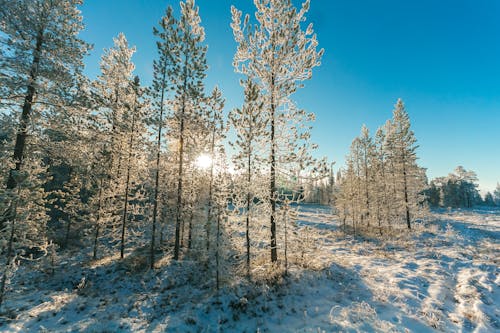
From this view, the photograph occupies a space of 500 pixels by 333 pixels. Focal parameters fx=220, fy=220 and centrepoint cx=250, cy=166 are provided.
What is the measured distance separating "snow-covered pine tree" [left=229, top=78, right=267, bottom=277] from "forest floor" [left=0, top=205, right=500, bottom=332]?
9.56 ft

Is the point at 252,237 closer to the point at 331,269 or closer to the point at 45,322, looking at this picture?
the point at 331,269

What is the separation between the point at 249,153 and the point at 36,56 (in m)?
10.3

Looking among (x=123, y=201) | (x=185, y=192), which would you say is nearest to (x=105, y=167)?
(x=123, y=201)

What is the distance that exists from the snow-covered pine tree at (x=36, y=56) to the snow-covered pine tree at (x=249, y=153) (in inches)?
319

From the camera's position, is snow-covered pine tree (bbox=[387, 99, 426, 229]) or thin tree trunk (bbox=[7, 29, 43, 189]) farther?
snow-covered pine tree (bbox=[387, 99, 426, 229])

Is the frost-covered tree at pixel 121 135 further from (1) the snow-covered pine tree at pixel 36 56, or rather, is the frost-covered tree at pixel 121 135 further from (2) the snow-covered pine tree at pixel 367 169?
(2) the snow-covered pine tree at pixel 367 169

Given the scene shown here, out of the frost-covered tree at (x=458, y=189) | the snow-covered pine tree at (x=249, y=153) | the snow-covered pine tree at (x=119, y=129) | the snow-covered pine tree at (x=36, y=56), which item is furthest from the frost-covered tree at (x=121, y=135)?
the frost-covered tree at (x=458, y=189)

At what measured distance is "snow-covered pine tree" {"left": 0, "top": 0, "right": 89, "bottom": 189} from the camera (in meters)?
8.95

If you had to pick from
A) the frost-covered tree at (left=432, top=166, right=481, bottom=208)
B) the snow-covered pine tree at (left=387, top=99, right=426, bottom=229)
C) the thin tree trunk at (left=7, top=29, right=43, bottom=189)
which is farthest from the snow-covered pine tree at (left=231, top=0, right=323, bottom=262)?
the frost-covered tree at (left=432, top=166, right=481, bottom=208)

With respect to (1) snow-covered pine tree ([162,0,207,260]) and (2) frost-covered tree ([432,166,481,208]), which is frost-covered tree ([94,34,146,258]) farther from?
(2) frost-covered tree ([432,166,481,208])

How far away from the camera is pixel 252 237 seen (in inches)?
440

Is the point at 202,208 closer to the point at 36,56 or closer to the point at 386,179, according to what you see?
the point at 36,56

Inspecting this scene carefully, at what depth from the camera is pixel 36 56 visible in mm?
9547

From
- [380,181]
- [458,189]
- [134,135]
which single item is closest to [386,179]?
[380,181]
